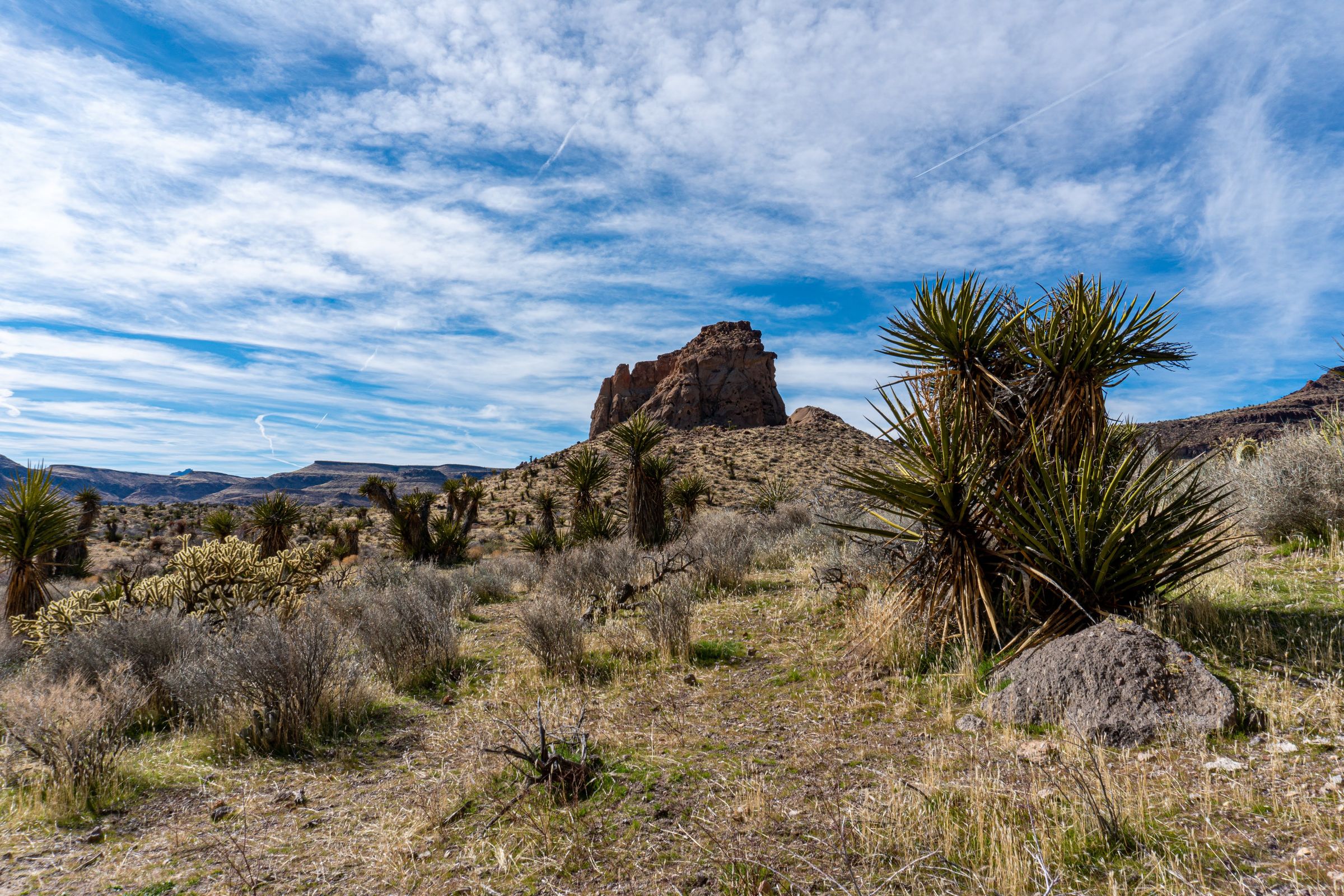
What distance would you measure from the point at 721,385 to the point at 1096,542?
3241 inches

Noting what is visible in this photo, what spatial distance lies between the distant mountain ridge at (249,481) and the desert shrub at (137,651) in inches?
4370

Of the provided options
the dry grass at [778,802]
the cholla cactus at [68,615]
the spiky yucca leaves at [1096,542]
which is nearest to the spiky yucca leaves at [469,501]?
the cholla cactus at [68,615]

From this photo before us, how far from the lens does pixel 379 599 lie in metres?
10.1

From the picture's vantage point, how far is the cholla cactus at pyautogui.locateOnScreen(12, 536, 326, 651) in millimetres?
8641

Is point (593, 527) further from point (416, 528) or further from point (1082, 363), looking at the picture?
point (1082, 363)

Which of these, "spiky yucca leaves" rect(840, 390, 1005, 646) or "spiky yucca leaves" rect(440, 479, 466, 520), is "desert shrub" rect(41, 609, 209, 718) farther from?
"spiky yucca leaves" rect(440, 479, 466, 520)

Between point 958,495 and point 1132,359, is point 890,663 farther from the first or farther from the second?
point 1132,359

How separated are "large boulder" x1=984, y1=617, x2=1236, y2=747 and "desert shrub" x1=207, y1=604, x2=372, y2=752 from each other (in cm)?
593

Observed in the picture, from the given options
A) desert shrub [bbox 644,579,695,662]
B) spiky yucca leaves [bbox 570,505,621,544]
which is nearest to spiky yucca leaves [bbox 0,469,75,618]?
desert shrub [bbox 644,579,695,662]

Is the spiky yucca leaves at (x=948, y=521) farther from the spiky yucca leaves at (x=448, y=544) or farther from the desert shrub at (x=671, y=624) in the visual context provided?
the spiky yucca leaves at (x=448, y=544)

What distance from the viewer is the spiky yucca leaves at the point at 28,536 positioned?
11.2 metres

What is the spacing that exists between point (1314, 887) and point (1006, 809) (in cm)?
125

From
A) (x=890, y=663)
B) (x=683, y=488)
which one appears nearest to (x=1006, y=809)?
(x=890, y=663)

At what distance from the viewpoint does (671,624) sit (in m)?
7.95
